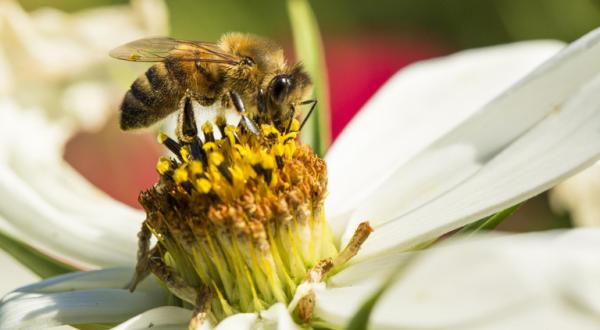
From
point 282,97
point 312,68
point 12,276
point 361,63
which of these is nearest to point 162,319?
point 282,97

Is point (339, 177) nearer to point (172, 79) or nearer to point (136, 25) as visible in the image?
point (172, 79)

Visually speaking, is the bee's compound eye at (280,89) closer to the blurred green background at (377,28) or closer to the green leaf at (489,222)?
the green leaf at (489,222)

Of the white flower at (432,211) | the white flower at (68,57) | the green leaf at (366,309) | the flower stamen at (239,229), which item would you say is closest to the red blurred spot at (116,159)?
the white flower at (68,57)

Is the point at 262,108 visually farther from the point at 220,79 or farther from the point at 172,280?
the point at 172,280

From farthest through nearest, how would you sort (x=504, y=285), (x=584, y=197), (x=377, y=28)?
(x=377, y=28)
(x=584, y=197)
(x=504, y=285)

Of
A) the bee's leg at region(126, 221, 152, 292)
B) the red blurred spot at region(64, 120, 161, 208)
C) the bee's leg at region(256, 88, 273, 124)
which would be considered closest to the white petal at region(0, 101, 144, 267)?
the bee's leg at region(126, 221, 152, 292)

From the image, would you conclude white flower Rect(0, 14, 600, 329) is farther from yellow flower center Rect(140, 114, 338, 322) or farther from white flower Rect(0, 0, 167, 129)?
white flower Rect(0, 0, 167, 129)

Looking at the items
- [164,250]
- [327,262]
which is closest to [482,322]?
[327,262]
